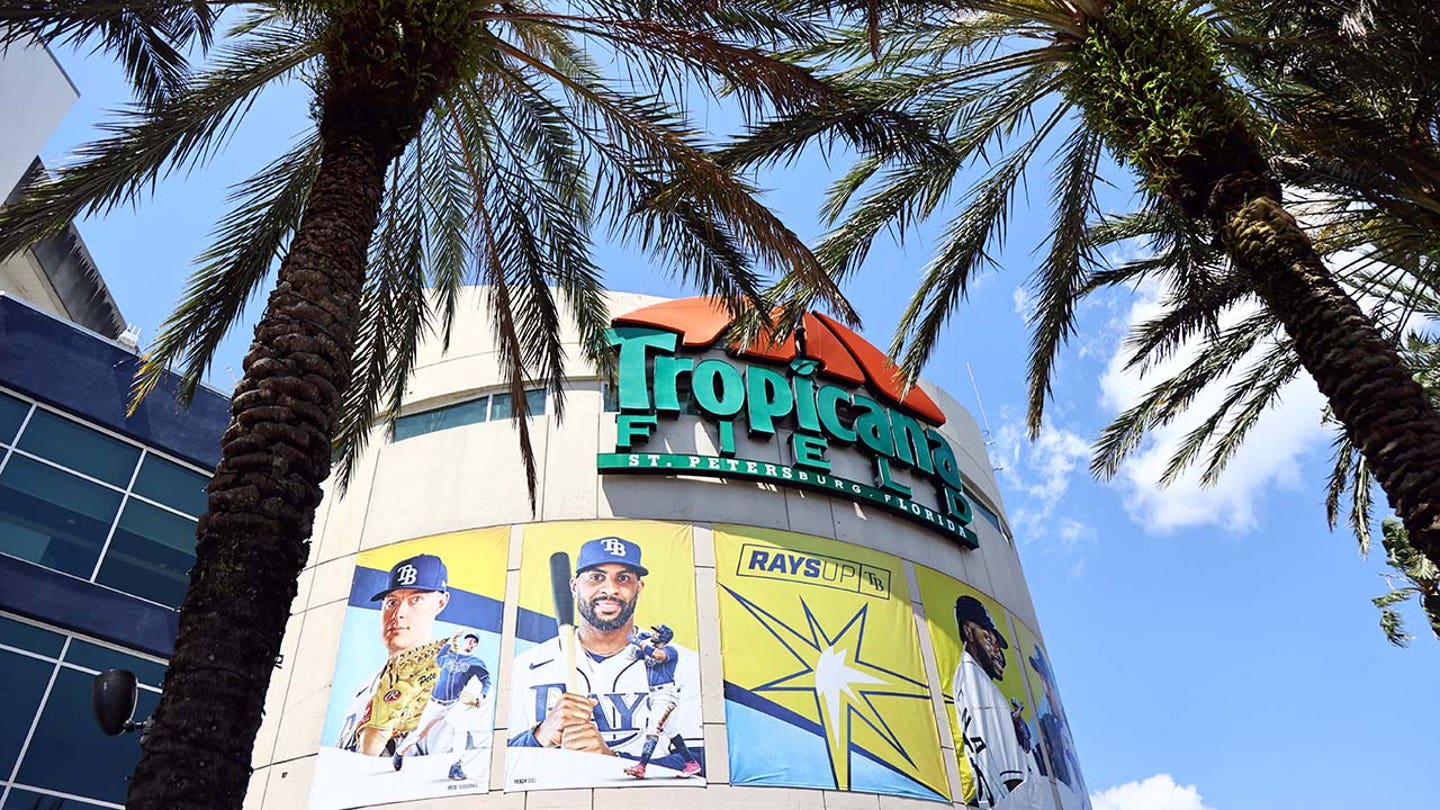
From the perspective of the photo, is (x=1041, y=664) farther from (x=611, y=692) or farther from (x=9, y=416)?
(x=9, y=416)

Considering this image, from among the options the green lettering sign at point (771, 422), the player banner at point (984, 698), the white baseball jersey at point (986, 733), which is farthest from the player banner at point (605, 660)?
the white baseball jersey at point (986, 733)

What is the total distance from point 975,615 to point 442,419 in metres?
11.2

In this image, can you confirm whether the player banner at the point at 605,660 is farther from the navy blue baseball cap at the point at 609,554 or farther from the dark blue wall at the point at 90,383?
the dark blue wall at the point at 90,383

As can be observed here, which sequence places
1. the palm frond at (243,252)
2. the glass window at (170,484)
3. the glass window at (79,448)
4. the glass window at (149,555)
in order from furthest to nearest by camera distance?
the glass window at (170,484), the glass window at (149,555), the glass window at (79,448), the palm frond at (243,252)

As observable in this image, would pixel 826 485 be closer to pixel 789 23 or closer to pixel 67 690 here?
pixel 789 23

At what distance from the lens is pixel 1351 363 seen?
615 centimetres

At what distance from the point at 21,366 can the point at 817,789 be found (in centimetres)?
1550

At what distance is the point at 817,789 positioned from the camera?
1371cm

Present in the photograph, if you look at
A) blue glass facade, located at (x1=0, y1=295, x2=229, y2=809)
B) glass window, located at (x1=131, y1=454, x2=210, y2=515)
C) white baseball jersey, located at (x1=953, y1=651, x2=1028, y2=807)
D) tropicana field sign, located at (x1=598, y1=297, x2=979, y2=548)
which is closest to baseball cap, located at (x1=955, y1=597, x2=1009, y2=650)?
white baseball jersey, located at (x1=953, y1=651, x2=1028, y2=807)

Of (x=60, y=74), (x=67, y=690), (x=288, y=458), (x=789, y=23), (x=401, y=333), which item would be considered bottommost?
(x=288, y=458)

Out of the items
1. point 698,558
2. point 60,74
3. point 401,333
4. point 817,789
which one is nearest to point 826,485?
point 698,558

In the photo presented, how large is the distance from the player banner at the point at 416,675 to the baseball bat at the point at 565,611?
0.89 m

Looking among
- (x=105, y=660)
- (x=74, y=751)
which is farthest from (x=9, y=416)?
(x=74, y=751)

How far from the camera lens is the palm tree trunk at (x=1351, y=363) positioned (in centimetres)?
568
